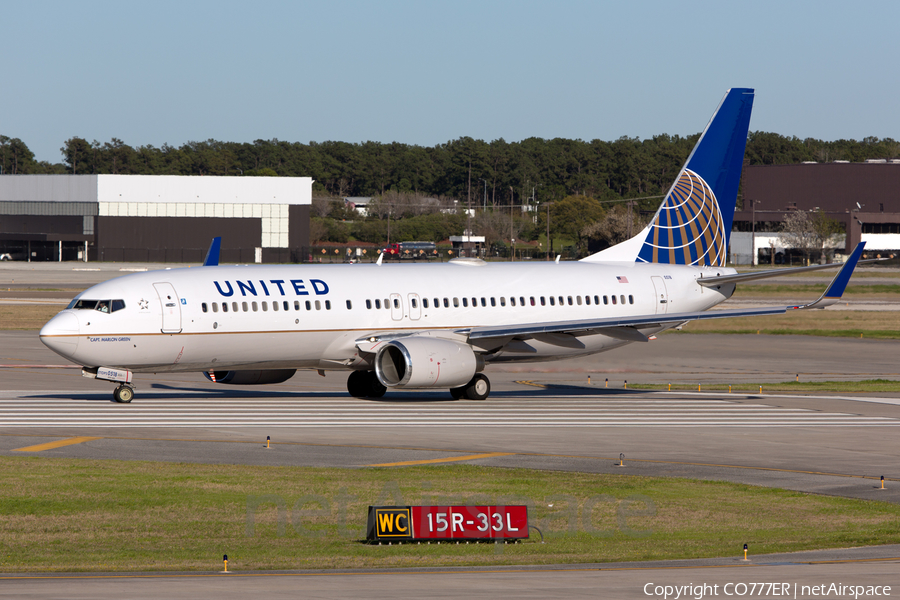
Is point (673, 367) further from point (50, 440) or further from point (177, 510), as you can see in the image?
point (177, 510)

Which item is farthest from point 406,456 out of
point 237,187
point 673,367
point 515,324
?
point 237,187

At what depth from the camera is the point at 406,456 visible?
26.2m

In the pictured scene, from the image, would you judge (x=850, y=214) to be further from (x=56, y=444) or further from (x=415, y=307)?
(x=56, y=444)

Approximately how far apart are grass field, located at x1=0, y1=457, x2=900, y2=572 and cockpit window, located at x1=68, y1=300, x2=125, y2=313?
31.9 ft

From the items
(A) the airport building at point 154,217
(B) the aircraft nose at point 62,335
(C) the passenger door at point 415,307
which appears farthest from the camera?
(A) the airport building at point 154,217

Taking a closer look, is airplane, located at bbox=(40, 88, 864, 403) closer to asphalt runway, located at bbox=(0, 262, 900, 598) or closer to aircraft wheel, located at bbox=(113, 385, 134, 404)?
aircraft wheel, located at bbox=(113, 385, 134, 404)

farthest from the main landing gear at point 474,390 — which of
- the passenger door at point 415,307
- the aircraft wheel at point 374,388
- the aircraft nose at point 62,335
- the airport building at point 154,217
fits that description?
the airport building at point 154,217

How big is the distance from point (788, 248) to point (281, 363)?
153745mm

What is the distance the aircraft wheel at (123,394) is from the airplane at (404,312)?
3cm

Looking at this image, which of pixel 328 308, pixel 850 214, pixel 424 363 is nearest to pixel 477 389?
pixel 424 363

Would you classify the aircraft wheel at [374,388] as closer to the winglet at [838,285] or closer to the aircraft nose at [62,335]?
the aircraft nose at [62,335]

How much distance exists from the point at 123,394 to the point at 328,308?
6.75 meters

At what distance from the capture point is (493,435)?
97.8ft

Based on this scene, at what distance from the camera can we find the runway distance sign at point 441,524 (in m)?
17.2
